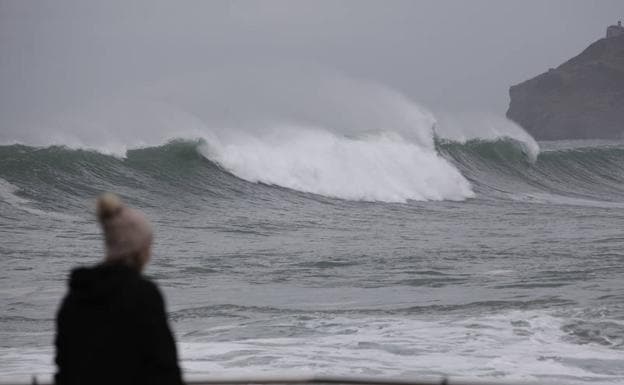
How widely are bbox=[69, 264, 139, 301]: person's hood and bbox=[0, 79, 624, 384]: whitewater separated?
Answer: 165 inches

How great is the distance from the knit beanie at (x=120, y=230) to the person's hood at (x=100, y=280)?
4 cm

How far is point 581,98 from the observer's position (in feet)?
441

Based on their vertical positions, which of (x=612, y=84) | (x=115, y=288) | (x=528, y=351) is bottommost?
(x=528, y=351)

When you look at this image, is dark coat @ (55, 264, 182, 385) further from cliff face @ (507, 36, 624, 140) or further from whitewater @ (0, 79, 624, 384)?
cliff face @ (507, 36, 624, 140)

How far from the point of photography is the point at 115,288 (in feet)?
8.50

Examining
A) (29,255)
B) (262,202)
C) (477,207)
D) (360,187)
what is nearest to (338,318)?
(29,255)

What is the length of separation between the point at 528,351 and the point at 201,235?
951 centimetres

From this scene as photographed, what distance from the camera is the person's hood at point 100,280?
2.59 meters

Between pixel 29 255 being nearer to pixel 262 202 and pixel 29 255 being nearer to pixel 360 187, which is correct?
pixel 262 202

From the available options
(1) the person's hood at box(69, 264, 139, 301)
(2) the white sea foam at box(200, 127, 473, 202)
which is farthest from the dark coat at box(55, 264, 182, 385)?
(2) the white sea foam at box(200, 127, 473, 202)

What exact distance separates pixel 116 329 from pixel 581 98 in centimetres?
13647

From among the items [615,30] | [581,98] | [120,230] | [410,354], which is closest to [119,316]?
[120,230]

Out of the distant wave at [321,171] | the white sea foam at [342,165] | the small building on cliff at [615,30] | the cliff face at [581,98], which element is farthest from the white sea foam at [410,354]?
the small building on cliff at [615,30]

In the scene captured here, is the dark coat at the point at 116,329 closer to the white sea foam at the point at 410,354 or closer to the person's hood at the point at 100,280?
the person's hood at the point at 100,280
